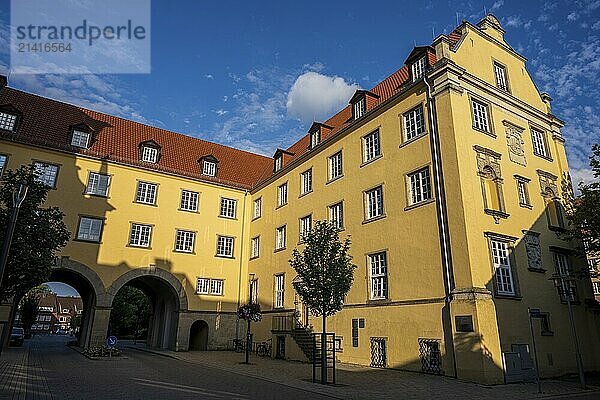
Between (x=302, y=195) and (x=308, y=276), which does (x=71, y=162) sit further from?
(x=308, y=276)

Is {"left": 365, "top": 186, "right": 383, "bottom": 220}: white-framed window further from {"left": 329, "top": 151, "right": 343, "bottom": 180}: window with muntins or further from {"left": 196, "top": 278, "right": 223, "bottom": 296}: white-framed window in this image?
{"left": 196, "top": 278, "right": 223, "bottom": 296}: white-framed window

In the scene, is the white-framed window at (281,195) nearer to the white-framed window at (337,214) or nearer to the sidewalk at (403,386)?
the white-framed window at (337,214)

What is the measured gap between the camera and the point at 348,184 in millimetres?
23266

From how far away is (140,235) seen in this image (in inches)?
1142

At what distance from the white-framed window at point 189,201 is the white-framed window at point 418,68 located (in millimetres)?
19194

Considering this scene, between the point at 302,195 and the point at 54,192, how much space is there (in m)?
16.5

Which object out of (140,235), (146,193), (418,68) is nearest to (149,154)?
(146,193)

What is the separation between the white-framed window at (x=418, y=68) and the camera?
20.1m

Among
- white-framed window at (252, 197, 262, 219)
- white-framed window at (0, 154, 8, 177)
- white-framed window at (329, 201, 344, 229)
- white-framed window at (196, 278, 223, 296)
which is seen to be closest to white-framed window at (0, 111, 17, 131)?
white-framed window at (0, 154, 8, 177)

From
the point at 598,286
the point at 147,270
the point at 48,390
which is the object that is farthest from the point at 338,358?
the point at 598,286

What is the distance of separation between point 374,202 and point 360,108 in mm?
6285

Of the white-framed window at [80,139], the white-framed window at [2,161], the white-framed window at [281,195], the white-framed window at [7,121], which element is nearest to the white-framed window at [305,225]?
the white-framed window at [281,195]

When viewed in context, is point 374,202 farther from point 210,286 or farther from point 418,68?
point 210,286

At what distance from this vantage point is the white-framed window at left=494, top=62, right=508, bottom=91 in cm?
2131
